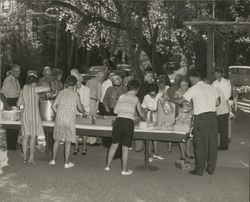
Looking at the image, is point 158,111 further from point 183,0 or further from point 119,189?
point 183,0

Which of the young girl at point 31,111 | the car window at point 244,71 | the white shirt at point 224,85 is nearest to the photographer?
the young girl at point 31,111

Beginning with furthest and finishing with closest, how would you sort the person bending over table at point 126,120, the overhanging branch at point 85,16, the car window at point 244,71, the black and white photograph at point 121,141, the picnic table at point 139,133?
the car window at point 244,71 < the overhanging branch at point 85,16 < the picnic table at point 139,133 < the person bending over table at point 126,120 < the black and white photograph at point 121,141

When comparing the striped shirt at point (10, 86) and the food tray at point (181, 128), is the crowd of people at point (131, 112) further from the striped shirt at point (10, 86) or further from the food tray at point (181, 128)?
the striped shirt at point (10, 86)

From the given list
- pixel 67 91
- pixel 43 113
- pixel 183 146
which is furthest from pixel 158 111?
pixel 43 113

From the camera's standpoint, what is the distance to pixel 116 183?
300 inches

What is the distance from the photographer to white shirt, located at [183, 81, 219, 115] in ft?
26.8

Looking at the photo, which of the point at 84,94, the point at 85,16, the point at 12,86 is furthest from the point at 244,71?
the point at 84,94

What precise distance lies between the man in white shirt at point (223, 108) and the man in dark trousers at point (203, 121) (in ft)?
6.58

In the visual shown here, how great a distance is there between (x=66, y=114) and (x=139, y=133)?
1.22m

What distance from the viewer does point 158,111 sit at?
8703 millimetres

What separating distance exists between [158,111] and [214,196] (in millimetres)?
2160

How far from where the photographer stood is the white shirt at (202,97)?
26.8 feet

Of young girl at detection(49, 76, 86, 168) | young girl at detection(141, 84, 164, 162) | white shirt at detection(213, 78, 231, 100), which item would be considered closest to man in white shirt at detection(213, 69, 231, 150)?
white shirt at detection(213, 78, 231, 100)

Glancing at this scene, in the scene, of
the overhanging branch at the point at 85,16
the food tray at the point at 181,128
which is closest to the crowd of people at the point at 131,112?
the food tray at the point at 181,128
